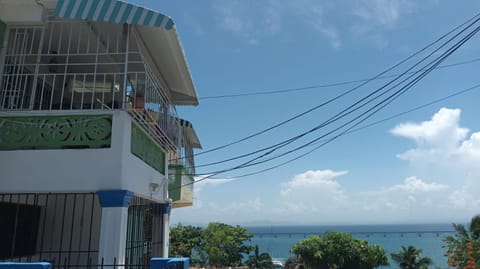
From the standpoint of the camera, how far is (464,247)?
50.4 ft

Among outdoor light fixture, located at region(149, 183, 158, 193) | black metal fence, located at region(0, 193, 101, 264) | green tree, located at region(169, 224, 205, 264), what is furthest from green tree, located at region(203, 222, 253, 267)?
outdoor light fixture, located at region(149, 183, 158, 193)

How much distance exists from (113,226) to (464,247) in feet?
50.0

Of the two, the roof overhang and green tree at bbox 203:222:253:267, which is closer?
the roof overhang

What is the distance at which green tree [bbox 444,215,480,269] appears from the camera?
13.7m

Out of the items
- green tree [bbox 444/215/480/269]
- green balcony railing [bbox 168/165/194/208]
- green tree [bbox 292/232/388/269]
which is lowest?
green tree [bbox 292/232/388/269]

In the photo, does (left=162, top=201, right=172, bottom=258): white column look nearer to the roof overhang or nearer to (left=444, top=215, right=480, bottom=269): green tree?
the roof overhang

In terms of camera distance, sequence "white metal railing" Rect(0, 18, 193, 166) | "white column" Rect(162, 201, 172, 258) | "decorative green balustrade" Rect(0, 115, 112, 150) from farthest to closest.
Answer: "white column" Rect(162, 201, 172, 258), "white metal railing" Rect(0, 18, 193, 166), "decorative green balustrade" Rect(0, 115, 112, 150)

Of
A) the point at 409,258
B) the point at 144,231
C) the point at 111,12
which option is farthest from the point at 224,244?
the point at 111,12

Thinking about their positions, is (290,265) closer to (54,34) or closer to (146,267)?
(146,267)

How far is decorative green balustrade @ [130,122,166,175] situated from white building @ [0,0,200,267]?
0.06 feet

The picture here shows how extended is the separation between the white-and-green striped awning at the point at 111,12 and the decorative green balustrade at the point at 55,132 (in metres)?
1.59

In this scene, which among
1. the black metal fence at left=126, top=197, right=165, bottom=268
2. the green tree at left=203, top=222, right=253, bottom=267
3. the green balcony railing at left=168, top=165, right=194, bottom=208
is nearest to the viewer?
the black metal fence at left=126, top=197, right=165, bottom=268

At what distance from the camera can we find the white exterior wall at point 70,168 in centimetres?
557

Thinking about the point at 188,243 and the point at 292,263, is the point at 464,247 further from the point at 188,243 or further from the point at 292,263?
the point at 188,243
